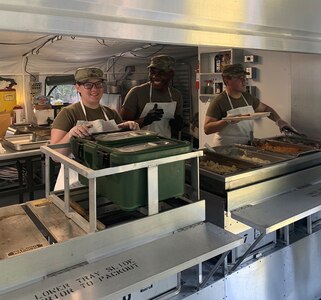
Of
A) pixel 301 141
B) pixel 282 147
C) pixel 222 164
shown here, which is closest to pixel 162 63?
pixel 222 164

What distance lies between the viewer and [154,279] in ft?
3.25

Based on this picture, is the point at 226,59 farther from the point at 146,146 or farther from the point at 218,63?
the point at 146,146

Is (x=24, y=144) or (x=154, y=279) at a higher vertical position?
(x=24, y=144)

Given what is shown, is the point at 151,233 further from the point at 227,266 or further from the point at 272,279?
the point at 272,279

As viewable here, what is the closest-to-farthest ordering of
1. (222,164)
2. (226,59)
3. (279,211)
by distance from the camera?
1. (279,211)
2. (222,164)
3. (226,59)

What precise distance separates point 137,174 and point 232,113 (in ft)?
5.09

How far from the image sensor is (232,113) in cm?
248

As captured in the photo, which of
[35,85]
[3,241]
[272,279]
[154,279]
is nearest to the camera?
[154,279]

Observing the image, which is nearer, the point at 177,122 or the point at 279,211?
the point at 279,211

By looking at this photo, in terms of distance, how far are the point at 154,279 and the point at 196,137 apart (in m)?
4.09

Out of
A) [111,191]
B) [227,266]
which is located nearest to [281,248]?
[227,266]

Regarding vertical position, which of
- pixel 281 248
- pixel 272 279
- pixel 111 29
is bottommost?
pixel 272 279

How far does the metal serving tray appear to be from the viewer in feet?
10.6

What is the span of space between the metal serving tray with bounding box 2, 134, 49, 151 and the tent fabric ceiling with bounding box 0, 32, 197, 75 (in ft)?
3.22
